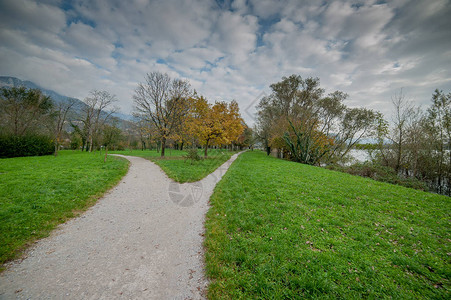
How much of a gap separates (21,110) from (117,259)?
37.3 metres

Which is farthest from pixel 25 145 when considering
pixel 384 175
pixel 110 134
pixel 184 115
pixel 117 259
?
pixel 384 175

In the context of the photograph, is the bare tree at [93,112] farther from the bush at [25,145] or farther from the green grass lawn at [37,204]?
the green grass lawn at [37,204]

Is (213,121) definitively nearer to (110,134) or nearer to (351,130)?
(351,130)

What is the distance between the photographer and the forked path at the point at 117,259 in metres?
2.48

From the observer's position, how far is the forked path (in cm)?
248

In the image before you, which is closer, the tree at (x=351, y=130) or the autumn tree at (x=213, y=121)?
the autumn tree at (x=213, y=121)

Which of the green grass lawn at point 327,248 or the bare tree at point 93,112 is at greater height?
the bare tree at point 93,112

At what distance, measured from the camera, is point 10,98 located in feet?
74.4

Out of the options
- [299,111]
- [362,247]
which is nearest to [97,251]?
[362,247]

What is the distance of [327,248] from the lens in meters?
3.66

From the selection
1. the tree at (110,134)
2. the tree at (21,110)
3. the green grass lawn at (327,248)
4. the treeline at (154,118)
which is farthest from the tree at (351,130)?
the tree at (110,134)

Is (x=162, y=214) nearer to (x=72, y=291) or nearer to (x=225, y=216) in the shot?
(x=225, y=216)

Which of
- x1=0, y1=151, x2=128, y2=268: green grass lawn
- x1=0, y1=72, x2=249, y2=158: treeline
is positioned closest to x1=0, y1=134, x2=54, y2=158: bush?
x1=0, y1=72, x2=249, y2=158: treeline

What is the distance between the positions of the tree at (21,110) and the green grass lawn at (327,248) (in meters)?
36.0
